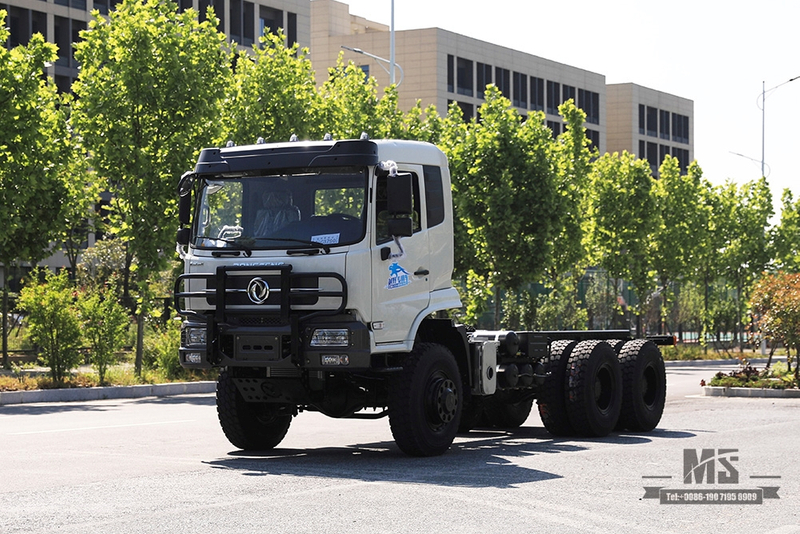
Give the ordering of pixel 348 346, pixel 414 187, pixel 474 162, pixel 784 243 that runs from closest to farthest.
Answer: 1. pixel 348 346
2. pixel 414 187
3. pixel 474 162
4. pixel 784 243

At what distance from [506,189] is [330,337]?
23.9 m

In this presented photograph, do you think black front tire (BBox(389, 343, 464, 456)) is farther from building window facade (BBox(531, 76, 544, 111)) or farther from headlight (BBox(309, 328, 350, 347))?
building window facade (BBox(531, 76, 544, 111))

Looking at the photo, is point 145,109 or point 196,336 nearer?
point 196,336

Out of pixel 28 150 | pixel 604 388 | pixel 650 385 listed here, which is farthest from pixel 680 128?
pixel 604 388

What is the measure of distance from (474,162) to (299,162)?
2383 centimetres

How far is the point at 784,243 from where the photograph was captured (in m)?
55.0

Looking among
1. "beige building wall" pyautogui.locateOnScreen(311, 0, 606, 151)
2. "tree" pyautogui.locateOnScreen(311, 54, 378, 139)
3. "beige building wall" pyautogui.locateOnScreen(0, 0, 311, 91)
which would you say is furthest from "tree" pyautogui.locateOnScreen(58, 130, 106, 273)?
"beige building wall" pyautogui.locateOnScreen(311, 0, 606, 151)

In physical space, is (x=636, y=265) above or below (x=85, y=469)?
above

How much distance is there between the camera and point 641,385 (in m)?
16.2

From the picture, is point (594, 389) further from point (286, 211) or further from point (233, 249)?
point (233, 249)

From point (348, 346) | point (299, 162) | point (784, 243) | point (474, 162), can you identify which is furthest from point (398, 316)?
point (784, 243)

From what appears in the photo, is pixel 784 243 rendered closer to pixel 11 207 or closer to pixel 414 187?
pixel 11 207

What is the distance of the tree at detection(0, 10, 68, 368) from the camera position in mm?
25125

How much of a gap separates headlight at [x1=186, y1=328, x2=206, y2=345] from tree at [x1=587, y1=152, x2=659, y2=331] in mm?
32797
